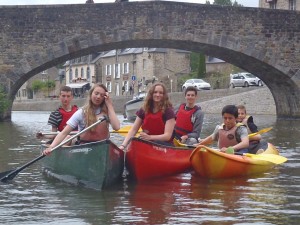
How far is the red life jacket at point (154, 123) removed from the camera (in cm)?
861

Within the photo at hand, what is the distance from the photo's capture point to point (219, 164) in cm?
878

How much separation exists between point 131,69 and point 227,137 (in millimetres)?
46775

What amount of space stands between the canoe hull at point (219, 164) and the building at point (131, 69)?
115 feet

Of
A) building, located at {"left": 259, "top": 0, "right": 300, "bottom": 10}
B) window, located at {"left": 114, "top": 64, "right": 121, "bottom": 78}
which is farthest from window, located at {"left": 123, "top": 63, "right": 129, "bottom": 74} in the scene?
building, located at {"left": 259, "top": 0, "right": 300, "bottom": 10}

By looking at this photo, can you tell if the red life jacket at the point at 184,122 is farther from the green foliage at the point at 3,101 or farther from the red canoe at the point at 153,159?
the green foliage at the point at 3,101

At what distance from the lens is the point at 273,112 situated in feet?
105

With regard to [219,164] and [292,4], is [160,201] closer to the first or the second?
[219,164]

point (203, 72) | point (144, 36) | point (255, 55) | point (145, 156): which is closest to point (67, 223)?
point (145, 156)

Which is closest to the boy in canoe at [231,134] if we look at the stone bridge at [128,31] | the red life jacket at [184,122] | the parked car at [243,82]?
the red life jacket at [184,122]

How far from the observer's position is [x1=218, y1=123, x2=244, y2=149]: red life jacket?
374 inches

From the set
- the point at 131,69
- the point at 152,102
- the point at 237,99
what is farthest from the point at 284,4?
the point at 131,69

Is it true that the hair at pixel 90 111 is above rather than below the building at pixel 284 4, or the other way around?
below

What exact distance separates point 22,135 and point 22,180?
869 cm

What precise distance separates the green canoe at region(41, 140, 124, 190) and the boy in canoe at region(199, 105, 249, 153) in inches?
64.8
